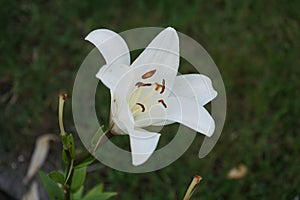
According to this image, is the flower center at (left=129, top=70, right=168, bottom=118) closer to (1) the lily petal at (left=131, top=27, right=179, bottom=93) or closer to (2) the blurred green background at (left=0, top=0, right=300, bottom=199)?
(1) the lily petal at (left=131, top=27, right=179, bottom=93)

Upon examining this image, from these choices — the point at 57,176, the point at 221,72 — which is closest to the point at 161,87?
the point at 57,176

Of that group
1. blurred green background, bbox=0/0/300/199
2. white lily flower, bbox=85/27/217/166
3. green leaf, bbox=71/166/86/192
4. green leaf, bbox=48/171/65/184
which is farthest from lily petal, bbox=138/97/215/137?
blurred green background, bbox=0/0/300/199

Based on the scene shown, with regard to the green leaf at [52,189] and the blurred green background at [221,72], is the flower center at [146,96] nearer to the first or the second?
the green leaf at [52,189]

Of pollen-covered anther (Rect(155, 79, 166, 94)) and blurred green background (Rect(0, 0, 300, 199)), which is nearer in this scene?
pollen-covered anther (Rect(155, 79, 166, 94))

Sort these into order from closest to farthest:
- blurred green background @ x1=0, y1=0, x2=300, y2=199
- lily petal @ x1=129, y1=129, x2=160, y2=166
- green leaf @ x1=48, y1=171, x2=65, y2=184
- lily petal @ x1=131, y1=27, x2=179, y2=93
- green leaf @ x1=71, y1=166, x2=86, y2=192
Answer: lily petal @ x1=129, y1=129, x2=160, y2=166
lily petal @ x1=131, y1=27, x2=179, y2=93
green leaf @ x1=48, y1=171, x2=65, y2=184
green leaf @ x1=71, y1=166, x2=86, y2=192
blurred green background @ x1=0, y1=0, x2=300, y2=199

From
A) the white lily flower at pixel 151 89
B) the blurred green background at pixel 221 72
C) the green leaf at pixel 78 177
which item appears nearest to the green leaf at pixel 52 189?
the green leaf at pixel 78 177

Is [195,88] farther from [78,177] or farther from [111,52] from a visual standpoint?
[78,177]

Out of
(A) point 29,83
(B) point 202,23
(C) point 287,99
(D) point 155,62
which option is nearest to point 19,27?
(A) point 29,83
